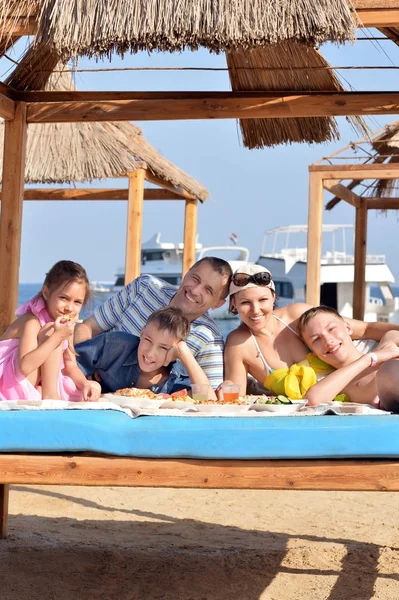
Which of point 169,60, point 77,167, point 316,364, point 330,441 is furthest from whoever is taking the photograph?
point 77,167

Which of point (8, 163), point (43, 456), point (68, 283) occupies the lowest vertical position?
point (43, 456)

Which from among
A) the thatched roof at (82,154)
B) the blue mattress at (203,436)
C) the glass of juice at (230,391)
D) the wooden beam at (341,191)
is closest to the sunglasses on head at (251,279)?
the glass of juice at (230,391)

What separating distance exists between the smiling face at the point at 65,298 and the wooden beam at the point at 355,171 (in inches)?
189

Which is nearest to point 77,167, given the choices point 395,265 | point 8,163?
point 8,163

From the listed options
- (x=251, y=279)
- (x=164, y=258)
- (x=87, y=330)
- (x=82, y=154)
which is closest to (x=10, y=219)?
(x=87, y=330)

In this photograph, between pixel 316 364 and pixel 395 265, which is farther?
pixel 395 265

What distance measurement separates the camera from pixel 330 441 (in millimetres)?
2857

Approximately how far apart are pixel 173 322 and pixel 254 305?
461 millimetres

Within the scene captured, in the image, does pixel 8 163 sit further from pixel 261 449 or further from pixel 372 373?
pixel 261 449

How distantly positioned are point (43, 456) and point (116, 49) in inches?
77.2

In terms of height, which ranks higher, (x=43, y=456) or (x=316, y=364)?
(x=316, y=364)

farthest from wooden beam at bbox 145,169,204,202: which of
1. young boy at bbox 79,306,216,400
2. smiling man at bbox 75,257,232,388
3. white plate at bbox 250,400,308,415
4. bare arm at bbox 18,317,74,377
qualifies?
white plate at bbox 250,400,308,415

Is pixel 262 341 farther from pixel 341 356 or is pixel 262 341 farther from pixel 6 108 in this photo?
pixel 6 108

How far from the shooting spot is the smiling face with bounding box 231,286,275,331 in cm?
428
